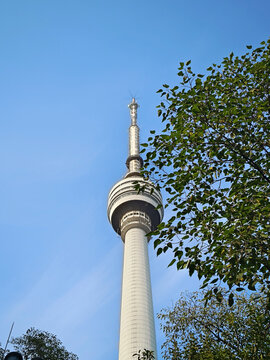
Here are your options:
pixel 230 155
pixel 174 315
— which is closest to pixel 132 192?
pixel 174 315

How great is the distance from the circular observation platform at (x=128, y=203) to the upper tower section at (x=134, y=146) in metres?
5.50

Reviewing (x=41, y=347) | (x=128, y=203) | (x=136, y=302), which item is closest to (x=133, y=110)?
(x=128, y=203)

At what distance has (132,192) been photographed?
85.7 meters

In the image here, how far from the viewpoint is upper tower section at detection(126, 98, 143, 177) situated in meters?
94.6

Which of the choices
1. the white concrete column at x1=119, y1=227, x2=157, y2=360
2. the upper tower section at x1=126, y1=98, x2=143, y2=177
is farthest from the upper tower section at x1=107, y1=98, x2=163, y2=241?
the white concrete column at x1=119, y1=227, x2=157, y2=360

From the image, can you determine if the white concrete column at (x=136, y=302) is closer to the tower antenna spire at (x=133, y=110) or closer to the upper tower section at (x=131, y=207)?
the upper tower section at (x=131, y=207)

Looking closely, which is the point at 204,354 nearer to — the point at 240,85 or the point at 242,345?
the point at 242,345

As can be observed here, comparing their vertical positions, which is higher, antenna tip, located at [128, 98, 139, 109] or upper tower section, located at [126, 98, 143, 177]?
antenna tip, located at [128, 98, 139, 109]

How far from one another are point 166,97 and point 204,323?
10274mm

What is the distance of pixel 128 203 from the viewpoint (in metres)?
85.1

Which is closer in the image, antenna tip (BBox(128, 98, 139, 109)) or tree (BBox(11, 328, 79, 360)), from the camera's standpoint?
tree (BBox(11, 328, 79, 360))

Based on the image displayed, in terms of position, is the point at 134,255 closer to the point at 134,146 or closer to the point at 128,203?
the point at 128,203

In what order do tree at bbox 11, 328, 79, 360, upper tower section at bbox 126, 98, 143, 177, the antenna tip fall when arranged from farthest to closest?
the antenna tip < upper tower section at bbox 126, 98, 143, 177 < tree at bbox 11, 328, 79, 360

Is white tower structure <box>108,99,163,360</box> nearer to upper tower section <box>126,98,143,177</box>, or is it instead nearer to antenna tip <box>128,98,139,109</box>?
upper tower section <box>126,98,143,177</box>
